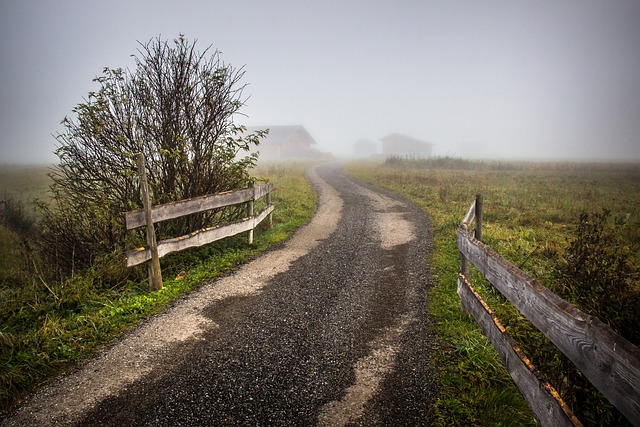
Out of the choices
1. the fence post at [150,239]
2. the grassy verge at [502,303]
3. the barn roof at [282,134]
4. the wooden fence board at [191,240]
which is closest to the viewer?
the grassy verge at [502,303]

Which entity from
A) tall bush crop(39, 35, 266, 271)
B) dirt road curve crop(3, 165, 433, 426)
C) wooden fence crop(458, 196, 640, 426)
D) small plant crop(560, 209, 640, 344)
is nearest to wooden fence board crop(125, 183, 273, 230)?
tall bush crop(39, 35, 266, 271)

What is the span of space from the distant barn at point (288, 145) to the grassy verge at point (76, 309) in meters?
67.0

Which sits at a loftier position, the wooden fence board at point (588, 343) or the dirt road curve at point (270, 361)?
the wooden fence board at point (588, 343)

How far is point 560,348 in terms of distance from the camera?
206 centimetres

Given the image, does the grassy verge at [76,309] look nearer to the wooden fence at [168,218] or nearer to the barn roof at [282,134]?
the wooden fence at [168,218]

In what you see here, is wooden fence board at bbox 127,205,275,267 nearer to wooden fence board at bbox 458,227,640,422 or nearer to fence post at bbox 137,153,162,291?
fence post at bbox 137,153,162,291

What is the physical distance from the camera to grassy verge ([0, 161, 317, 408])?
133 inches

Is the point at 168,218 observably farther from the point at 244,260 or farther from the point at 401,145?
→ the point at 401,145

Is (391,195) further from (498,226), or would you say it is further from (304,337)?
(304,337)

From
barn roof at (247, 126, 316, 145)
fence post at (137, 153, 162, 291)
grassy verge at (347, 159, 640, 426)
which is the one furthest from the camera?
barn roof at (247, 126, 316, 145)

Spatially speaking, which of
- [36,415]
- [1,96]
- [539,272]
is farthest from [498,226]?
[1,96]

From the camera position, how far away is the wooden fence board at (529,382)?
196 centimetres

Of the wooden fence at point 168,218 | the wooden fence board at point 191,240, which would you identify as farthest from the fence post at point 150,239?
the wooden fence board at point 191,240

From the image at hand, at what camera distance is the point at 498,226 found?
11.0 meters
